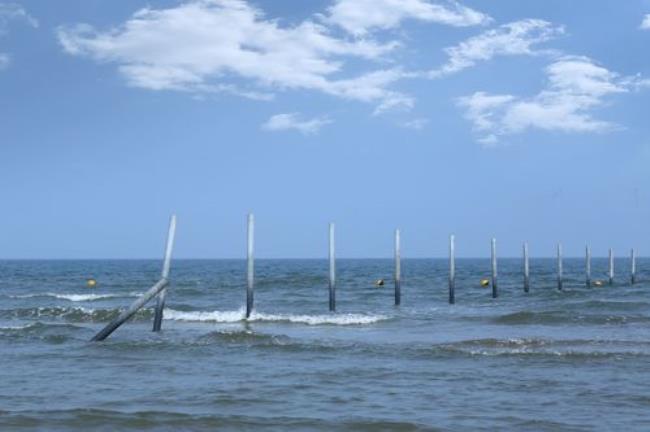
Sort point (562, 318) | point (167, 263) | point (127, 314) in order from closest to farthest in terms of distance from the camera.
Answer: point (127, 314) < point (167, 263) < point (562, 318)

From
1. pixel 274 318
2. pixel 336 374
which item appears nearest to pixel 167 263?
pixel 274 318

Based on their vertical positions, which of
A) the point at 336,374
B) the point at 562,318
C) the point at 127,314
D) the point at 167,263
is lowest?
the point at 336,374

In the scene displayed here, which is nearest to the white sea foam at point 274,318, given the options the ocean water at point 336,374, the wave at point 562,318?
the ocean water at point 336,374

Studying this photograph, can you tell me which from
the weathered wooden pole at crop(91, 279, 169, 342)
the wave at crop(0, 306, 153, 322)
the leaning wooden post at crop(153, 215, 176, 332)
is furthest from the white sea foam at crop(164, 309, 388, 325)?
the weathered wooden pole at crop(91, 279, 169, 342)

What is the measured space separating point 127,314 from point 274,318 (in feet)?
22.4

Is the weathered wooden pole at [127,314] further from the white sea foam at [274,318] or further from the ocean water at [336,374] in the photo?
the white sea foam at [274,318]

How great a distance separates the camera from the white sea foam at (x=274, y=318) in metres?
25.1

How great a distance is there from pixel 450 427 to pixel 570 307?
2044cm

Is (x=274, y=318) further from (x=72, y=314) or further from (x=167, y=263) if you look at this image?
(x=72, y=314)

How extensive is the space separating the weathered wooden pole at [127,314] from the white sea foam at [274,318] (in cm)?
550

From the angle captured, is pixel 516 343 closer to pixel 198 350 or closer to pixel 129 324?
pixel 198 350

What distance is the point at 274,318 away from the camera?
25.7 meters

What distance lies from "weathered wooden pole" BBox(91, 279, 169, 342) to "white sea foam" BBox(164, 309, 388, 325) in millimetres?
5497

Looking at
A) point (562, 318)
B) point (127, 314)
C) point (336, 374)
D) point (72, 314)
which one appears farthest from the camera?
point (72, 314)
